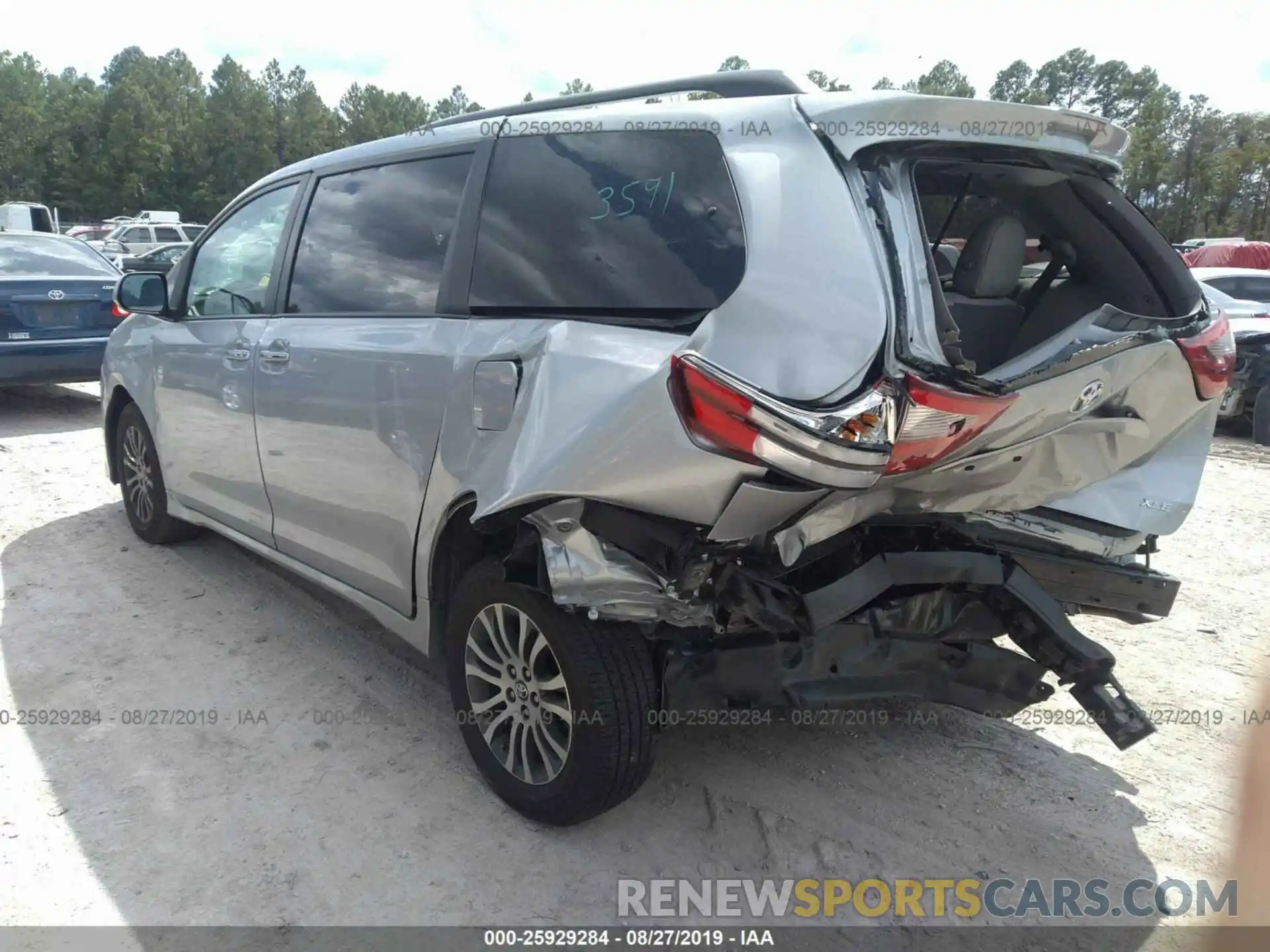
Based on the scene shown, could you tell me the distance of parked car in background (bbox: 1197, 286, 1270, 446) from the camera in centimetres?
901

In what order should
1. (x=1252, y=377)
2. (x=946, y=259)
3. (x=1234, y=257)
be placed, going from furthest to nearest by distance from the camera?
(x=1234, y=257) < (x=1252, y=377) < (x=946, y=259)

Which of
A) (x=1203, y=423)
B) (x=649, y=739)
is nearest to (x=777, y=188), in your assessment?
(x=649, y=739)

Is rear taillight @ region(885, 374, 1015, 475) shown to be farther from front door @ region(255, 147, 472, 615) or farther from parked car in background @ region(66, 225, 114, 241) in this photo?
parked car in background @ region(66, 225, 114, 241)

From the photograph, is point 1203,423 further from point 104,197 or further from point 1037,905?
point 104,197

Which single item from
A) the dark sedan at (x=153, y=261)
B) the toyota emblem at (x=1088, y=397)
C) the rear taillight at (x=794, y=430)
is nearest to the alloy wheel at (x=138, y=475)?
the rear taillight at (x=794, y=430)

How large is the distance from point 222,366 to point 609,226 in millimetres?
2306

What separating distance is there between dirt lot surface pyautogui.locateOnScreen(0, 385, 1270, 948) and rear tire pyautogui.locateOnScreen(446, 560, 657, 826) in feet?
0.58

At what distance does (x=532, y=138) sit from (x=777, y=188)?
38.0 inches

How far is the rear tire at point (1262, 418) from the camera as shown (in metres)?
9.00

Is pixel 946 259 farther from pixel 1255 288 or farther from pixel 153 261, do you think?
pixel 153 261

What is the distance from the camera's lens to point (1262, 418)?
9.05m

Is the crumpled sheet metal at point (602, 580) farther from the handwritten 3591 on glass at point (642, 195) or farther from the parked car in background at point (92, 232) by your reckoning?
the parked car in background at point (92, 232)

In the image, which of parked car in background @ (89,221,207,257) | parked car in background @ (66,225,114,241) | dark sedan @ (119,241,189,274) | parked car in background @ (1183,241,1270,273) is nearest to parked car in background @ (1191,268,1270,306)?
parked car in background @ (1183,241,1270,273)

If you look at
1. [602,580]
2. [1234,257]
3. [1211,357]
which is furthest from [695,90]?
[1234,257]
